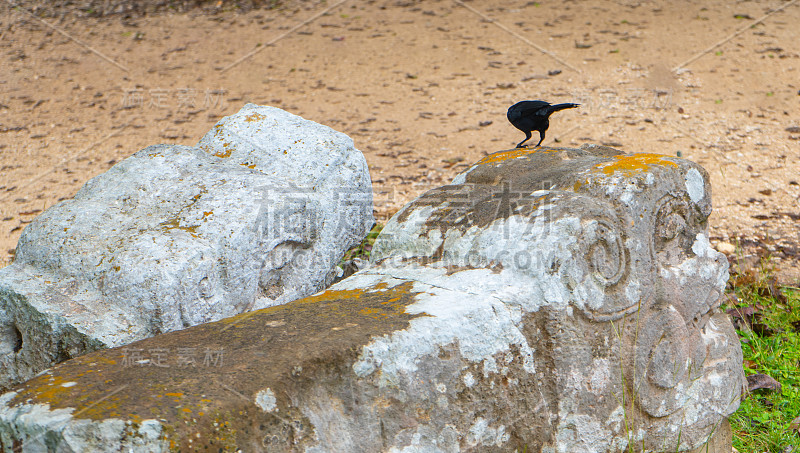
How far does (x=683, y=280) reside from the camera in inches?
94.4

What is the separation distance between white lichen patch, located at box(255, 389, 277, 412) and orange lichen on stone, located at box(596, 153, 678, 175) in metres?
1.38

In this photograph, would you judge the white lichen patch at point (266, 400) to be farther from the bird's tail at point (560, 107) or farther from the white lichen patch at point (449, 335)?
the bird's tail at point (560, 107)

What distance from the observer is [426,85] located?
7043mm

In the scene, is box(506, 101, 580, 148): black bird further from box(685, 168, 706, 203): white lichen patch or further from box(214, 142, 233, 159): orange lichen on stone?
box(214, 142, 233, 159): orange lichen on stone

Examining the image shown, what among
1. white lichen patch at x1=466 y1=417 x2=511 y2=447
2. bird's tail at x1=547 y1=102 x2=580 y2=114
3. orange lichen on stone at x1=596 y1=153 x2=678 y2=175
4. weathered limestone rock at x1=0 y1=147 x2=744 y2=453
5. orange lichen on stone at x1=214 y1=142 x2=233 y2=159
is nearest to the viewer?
weathered limestone rock at x1=0 y1=147 x2=744 y2=453

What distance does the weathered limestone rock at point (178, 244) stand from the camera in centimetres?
247

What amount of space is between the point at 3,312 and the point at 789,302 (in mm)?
3742

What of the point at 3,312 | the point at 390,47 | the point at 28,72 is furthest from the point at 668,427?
the point at 28,72

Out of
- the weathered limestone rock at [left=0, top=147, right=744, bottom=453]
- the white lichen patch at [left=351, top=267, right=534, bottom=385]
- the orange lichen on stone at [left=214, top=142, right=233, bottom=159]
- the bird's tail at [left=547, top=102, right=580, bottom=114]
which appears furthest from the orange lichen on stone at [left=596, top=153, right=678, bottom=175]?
the orange lichen on stone at [left=214, top=142, right=233, bottom=159]

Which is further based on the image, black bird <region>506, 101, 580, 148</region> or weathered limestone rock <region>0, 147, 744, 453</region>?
black bird <region>506, 101, 580, 148</region>

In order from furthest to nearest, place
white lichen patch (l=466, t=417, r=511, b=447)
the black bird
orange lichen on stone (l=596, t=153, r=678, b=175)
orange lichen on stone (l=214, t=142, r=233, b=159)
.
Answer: orange lichen on stone (l=214, t=142, r=233, b=159) → the black bird → orange lichen on stone (l=596, t=153, r=678, b=175) → white lichen patch (l=466, t=417, r=511, b=447)

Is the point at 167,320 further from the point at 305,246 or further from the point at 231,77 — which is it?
the point at 231,77

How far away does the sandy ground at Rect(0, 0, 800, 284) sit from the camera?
5523 millimetres

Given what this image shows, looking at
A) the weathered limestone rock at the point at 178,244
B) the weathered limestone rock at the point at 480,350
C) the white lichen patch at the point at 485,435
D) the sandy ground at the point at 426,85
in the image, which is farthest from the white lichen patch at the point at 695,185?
the sandy ground at the point at 426,85
